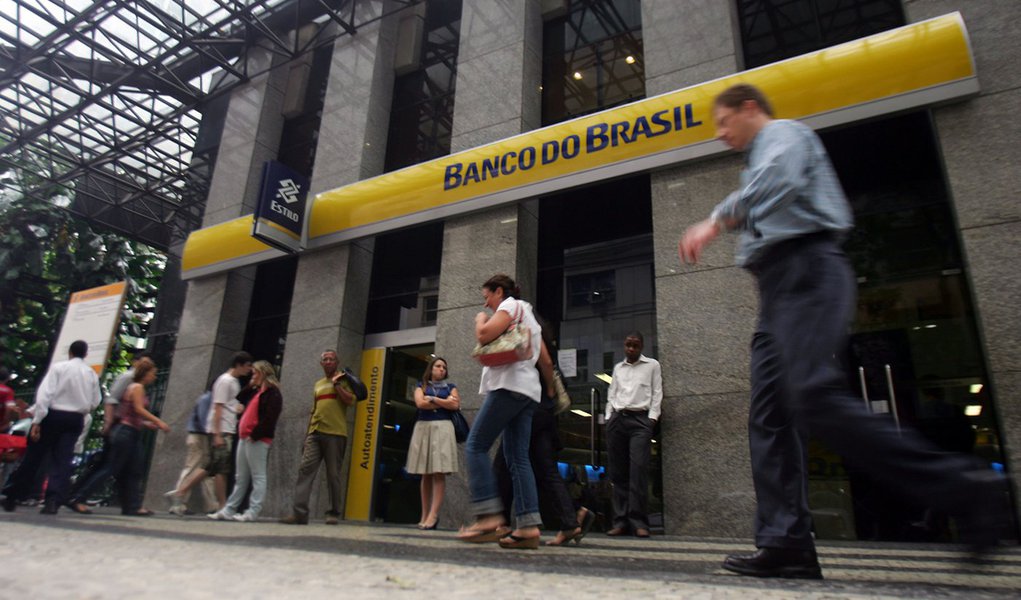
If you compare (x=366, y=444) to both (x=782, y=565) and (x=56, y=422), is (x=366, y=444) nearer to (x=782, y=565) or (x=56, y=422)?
(x=56, y=422)

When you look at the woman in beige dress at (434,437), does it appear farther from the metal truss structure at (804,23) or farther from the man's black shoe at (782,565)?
the metal truss structure at (804,23)

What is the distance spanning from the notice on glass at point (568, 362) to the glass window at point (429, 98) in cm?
429

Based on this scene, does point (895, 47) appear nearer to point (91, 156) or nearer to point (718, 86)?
point (718, 86)

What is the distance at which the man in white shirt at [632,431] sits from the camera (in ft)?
17.7

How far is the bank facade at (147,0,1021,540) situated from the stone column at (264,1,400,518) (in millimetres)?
38

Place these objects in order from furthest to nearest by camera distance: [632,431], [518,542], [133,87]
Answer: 1. [133,87]
2. [632,431]
3. [518,542]

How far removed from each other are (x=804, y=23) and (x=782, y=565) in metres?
7.36

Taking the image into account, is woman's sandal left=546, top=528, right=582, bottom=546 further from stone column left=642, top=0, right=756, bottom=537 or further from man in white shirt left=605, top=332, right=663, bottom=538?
stone column left=642, top=0, right=756, bottom=537

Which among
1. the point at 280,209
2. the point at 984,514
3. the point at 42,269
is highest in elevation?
the point at 42,269

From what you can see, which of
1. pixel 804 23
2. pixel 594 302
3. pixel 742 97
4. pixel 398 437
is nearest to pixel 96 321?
pixel 398 437

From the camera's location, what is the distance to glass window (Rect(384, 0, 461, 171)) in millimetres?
9969

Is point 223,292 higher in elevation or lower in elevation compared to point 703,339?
higher

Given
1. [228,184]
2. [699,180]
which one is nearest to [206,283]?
[228,184]

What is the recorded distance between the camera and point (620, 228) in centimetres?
762
